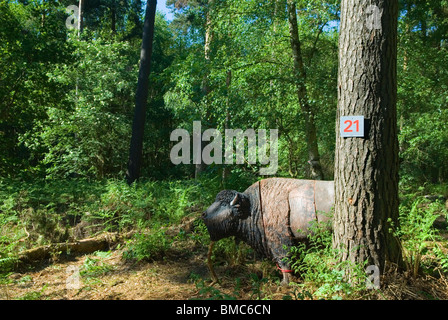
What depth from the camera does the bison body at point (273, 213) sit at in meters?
4.06

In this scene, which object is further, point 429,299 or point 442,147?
point 442,147

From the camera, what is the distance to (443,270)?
11.5 ft

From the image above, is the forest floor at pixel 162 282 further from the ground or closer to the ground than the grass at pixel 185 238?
closer to the ground

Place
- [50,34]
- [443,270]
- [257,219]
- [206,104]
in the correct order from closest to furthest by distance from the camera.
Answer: [443,270]
[257,219]
[206,104]
[50,34]

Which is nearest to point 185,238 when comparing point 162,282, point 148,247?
point 148,247

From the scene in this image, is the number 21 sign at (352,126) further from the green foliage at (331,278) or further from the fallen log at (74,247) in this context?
the fallen log at (74,247)

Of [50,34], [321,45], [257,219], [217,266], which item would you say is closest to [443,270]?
[257,219]

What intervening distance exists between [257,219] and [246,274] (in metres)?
0.83

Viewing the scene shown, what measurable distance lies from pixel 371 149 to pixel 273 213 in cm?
148

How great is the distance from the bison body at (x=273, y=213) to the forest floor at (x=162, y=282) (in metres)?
0.45

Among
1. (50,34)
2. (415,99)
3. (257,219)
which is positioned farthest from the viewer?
(50,34)

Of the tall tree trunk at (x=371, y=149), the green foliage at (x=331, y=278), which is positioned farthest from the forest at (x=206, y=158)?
the tall tree trunk at (x=371, y=149)

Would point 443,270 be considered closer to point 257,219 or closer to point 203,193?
point 257,219
